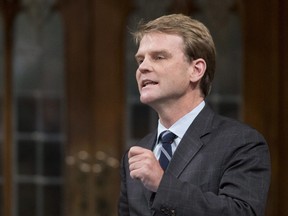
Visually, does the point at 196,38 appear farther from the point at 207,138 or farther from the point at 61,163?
the point at 61,163

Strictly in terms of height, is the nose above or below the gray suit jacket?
above

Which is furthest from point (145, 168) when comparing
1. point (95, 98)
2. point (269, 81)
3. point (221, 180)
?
point (95, 98)

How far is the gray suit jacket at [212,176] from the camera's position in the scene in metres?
1.62

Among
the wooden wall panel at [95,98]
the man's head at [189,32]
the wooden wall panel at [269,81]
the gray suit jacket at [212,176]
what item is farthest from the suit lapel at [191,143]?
the wooden wall panel at [95,98]

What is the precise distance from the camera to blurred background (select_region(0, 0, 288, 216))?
11.0 feet

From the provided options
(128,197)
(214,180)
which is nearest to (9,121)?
(128,197)

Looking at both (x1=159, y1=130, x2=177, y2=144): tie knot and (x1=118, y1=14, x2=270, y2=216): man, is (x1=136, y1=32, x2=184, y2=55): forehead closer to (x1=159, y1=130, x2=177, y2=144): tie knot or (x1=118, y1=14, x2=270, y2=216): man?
(x1=118, y1=14, x2=270, y2=216): man

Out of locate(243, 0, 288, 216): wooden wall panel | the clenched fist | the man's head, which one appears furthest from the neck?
locate(243, 0, 288, 216): wooden wall panel

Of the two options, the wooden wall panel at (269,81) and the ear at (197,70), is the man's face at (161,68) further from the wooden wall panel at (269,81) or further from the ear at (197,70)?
the wooden wall panel at (269,81)

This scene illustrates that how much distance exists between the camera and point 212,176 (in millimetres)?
1734

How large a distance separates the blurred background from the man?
151 centimetres

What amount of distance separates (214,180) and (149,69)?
0.97 ft

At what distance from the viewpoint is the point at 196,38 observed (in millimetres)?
1820

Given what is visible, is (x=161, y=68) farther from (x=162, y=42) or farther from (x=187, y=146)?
(x=187, y=146)
